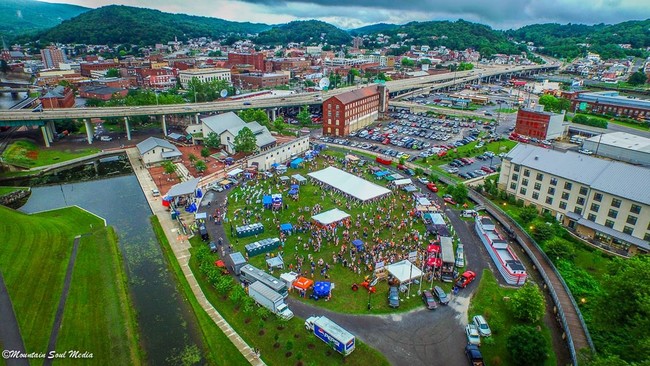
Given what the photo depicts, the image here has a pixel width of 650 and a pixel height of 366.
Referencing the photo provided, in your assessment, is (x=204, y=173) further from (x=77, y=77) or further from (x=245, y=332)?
(x=77, y=77)

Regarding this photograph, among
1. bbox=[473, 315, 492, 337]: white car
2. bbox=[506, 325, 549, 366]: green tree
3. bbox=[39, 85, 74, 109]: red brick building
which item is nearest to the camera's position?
bbox=[506, 325, 549, 366]: green tree

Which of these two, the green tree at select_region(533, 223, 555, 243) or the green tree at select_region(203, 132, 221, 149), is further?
the green tree at select_region(203, 132, 221, 149)

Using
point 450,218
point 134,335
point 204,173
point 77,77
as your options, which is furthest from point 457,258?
point 77,77

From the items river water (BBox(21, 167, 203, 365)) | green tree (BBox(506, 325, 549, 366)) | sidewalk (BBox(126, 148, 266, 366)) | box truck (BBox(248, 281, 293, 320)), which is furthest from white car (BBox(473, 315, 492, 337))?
river water (BBox(21, 167, 203, 365))

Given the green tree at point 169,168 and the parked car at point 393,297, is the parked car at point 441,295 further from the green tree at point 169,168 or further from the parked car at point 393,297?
the green tree at point 169,168

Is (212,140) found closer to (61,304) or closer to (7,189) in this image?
(7,189)

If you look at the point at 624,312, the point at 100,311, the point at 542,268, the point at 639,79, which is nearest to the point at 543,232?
the point at 542,268

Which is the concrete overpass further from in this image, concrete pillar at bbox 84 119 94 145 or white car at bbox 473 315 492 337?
white car at bbox 473 315 492 337
